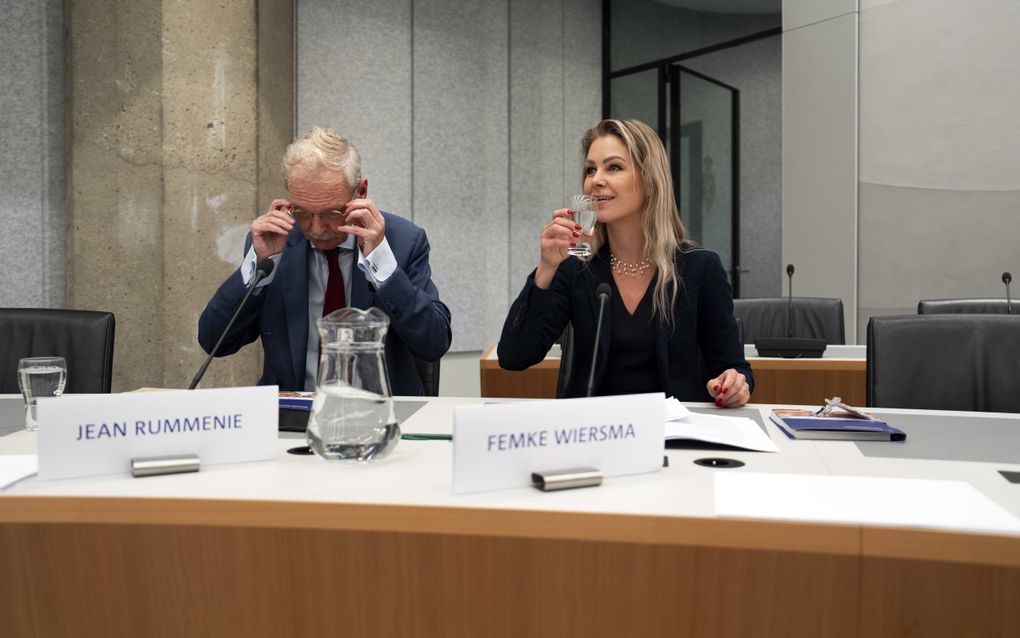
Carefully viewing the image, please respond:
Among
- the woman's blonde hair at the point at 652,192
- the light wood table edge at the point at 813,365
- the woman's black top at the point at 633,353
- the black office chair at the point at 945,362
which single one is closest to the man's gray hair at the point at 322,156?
the woman's blonde hair at the point at 652,192

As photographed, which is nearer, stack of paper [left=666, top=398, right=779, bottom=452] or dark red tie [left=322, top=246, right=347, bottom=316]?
stack of paper [left=666, top=398, right=779, bottom=452]

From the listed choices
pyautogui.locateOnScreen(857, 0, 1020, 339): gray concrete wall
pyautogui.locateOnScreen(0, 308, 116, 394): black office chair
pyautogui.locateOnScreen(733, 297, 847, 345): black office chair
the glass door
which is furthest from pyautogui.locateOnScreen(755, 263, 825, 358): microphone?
the glass door

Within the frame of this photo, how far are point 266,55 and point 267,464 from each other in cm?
375

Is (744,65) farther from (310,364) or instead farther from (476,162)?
(310,364)

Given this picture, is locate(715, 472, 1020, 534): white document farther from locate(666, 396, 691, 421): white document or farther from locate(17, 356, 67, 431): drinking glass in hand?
locate(17, 356, 67, 431): drinking glass in hand

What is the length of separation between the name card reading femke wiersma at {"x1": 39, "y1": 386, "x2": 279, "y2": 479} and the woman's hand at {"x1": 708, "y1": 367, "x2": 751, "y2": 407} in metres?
0.92

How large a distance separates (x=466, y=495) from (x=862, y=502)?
461mm

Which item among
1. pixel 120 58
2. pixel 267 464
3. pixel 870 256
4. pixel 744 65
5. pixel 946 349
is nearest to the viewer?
pixel 267 464

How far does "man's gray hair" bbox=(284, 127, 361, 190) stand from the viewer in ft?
6.86

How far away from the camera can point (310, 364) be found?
2.14 meters

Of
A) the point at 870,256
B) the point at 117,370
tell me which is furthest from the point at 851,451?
the point at 870,256

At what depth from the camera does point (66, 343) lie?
2.15 m

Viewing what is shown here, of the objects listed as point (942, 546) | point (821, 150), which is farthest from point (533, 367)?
point (821, 150)

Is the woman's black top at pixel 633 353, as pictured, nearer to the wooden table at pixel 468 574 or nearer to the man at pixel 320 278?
the man at pixel 320 278
